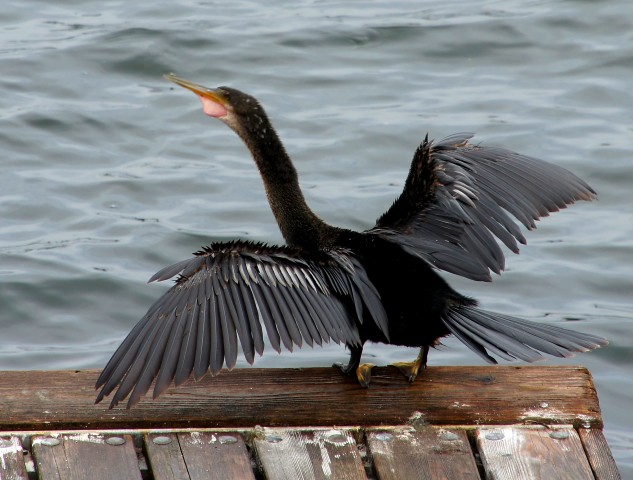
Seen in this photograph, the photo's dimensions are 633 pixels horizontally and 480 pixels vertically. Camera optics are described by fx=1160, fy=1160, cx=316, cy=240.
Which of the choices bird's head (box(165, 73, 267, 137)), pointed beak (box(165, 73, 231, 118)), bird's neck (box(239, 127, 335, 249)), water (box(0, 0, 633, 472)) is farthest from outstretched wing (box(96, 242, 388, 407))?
water (box(0, 0, 633, 472))

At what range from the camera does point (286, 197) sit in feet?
13.9

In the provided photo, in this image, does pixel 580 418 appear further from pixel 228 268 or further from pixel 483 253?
pixel 228 268

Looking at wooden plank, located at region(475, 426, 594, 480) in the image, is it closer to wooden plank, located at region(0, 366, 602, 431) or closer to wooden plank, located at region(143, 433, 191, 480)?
wooden plank, located at region(0, 366, 602, 431)

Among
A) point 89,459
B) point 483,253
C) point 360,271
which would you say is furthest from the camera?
point 483,253

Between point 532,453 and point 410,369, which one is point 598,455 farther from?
point 410,369

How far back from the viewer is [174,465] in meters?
3.06

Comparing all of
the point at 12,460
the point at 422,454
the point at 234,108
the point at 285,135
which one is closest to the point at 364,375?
the point at 422,454

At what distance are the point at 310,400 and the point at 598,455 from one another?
829 millimetres

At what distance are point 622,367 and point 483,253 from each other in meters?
2.11

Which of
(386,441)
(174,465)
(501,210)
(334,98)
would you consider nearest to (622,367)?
(501,210)

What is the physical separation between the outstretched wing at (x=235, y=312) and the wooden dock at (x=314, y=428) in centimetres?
14

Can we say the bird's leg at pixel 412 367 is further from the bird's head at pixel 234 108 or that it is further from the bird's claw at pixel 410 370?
the bird's head at pixel 234 108

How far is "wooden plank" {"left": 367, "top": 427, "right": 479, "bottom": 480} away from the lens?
3.07m

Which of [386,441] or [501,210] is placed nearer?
[386,441]
